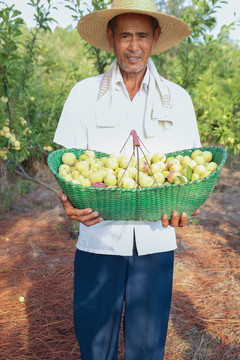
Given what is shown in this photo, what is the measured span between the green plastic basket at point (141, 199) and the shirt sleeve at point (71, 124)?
0.28 metres

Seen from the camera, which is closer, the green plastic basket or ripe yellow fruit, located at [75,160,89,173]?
the green plastic basket

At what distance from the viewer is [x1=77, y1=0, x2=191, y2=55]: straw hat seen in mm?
1591

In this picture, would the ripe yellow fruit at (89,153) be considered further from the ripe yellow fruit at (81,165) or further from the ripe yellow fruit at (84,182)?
the ripe yellow fruit at (84,182)

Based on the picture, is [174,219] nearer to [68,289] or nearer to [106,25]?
[106,25]

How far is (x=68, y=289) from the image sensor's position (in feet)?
10.2

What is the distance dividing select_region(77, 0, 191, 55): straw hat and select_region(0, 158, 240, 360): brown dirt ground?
2.06m

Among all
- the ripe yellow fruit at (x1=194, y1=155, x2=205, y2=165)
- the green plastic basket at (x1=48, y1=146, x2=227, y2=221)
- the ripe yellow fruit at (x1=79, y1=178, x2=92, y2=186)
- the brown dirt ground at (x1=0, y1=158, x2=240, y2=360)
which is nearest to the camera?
the green plastic basket at (x1=48, y1=146, x2=227, y2=221)

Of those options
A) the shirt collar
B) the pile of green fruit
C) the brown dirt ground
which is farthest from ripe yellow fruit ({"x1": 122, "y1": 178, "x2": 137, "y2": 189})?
the brown dirt ground

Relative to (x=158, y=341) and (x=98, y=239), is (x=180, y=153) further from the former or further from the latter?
(x=158, y=341)

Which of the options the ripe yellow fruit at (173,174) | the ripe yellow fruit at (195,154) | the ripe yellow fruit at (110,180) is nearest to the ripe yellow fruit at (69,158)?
the ripe yellow fruit at (110,180)

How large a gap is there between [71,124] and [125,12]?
0.63 m

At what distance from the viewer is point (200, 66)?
3484 millimetres

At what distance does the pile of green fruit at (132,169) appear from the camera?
4.73ft

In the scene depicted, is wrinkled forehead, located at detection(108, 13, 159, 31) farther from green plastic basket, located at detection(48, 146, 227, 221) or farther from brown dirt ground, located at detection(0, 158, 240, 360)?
brown dirt ground, located at detection(0, 158, 240, 360)
